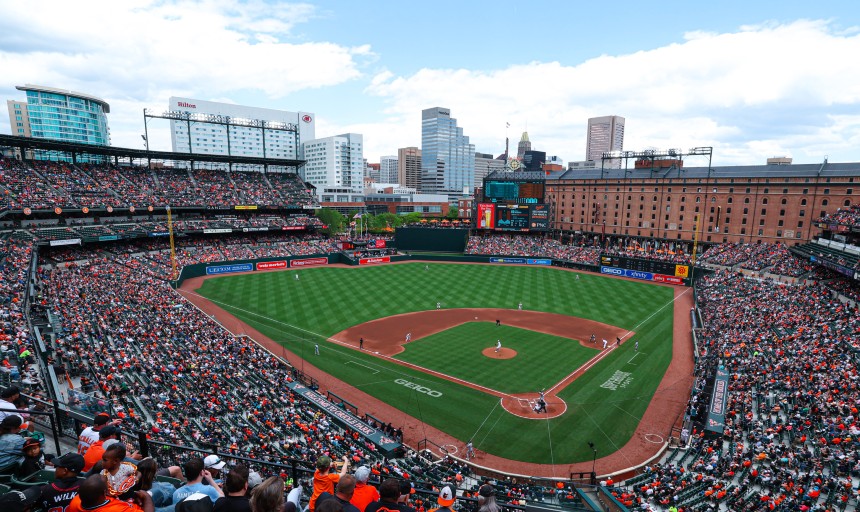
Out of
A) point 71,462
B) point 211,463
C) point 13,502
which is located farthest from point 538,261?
point 13,502

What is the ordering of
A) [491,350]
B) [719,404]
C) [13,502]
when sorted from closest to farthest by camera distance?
1. [13,502]
2. [719,404]
3. [491,350]

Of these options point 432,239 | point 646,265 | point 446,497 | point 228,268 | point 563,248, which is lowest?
point 228,268

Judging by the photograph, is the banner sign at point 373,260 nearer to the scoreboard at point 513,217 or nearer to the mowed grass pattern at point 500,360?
the scoreboard at point 513,217

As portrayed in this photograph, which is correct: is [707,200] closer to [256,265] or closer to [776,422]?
[776,422]

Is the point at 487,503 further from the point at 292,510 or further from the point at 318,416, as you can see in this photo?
the point at 318,416

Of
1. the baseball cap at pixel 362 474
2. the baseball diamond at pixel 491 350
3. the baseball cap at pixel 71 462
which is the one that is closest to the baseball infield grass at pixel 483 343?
the baseball diamond at pixel 491 350

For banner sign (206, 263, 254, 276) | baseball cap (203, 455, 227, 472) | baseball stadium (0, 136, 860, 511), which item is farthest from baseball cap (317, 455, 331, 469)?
banner sign (206, 263, 254, 276)
